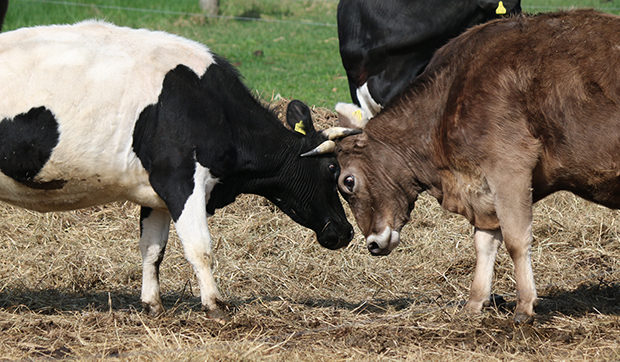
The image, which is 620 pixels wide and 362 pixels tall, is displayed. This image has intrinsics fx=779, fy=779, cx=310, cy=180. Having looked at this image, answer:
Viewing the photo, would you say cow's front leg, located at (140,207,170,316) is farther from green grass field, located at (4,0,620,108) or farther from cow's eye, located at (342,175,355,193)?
green grass field, located at (4,0,620,108)

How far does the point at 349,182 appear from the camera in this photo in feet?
17.8

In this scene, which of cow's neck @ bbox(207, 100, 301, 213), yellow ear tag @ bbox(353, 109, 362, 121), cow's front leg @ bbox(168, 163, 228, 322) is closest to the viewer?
cow's front leg @ bbox(168, 163, 228, 322)

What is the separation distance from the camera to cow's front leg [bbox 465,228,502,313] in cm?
514

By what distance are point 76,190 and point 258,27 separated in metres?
13.1

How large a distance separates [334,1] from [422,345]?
52.3ft

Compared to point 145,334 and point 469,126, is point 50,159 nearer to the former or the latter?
point 145,334

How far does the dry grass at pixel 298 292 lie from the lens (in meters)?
4.35

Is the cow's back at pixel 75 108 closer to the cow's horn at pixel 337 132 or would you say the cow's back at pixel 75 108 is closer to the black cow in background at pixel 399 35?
the cow's horn at pixel 337 132

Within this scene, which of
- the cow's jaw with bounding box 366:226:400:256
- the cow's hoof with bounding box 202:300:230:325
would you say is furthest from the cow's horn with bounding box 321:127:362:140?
the cow's hoof with bounding box 202:300:230:325

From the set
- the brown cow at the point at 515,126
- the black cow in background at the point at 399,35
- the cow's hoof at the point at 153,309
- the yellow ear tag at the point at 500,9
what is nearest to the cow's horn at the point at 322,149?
the brown cow at the point at 515,126

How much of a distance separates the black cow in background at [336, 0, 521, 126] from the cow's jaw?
2.11 metres

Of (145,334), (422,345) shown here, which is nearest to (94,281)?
(145,334)

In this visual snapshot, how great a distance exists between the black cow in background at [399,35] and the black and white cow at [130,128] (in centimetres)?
249

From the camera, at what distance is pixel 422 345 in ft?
14.5
